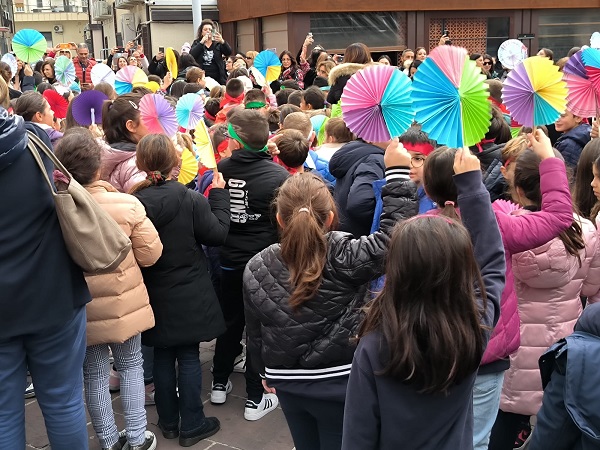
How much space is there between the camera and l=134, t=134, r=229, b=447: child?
3814 mm

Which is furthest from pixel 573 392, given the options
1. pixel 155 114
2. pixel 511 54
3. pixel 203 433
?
pixel 511 54

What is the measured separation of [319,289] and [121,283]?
1.27 m

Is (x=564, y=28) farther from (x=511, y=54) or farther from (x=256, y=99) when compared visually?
(x=256, y=99)

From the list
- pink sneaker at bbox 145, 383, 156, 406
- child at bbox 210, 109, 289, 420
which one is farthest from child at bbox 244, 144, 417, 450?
pink sneaker at bbox 145, 383, 156, 406

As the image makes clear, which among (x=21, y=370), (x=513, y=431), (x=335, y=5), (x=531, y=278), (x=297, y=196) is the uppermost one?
(x=335, y=5)

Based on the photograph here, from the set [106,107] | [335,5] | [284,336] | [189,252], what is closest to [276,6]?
[335,5]

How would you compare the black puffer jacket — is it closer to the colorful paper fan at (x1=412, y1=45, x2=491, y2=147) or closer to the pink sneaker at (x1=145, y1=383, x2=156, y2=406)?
the colorful paper fan at (x1=412, y1=45, x2=491, y2=147)

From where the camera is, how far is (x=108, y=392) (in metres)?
3.82

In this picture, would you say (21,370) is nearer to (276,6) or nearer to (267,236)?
(267,236)

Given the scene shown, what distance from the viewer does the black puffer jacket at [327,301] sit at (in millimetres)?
2762

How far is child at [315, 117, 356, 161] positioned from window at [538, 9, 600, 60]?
1640cm

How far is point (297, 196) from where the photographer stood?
9.39ft

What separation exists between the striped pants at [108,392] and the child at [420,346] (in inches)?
77.8

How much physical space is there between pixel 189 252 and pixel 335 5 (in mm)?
14970
